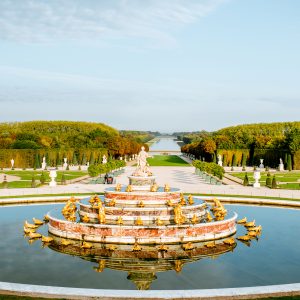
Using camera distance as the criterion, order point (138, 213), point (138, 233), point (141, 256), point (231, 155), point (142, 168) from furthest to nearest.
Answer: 1. point (231, 155)
2. point (142, 168)
3. point (138, 213)
4. point (138, 233)
5. point (141, 256)

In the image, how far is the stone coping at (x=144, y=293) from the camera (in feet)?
37.5

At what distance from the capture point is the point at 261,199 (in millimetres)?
30578

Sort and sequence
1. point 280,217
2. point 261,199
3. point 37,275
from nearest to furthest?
point 37,275
point 280,217
point 261,199

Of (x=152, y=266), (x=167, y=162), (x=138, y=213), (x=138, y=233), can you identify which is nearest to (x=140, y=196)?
(x=138, y=213)

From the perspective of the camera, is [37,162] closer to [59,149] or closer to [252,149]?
[59,149]

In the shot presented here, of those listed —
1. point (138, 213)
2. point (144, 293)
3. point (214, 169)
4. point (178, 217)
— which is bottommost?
point (144, 293)

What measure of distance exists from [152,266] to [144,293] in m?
3.60

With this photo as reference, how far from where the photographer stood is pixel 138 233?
18359 millimetres

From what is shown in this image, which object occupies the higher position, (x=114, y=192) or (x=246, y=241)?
(x=114, y=192)

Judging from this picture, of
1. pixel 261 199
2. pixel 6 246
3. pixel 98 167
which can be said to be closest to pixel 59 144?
pixel 98 167

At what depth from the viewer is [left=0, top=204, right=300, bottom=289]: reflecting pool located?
44.5 ft

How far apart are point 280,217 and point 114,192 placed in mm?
9481

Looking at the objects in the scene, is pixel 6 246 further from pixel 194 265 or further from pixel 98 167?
pixel 98 167

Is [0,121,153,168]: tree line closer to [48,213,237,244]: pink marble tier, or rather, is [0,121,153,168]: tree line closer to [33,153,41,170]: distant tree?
[33,153,41,170]: distant tree
